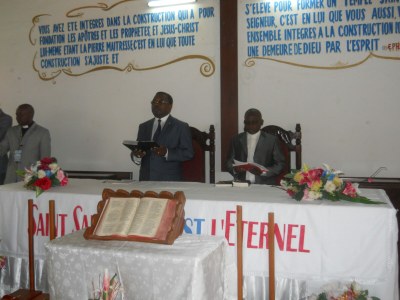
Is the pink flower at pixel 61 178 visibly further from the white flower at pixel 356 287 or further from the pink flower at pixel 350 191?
the white flower at pixel 356 287

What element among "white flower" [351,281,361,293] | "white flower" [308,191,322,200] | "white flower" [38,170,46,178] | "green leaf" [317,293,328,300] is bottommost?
"green leaf" [317,293,328,300]

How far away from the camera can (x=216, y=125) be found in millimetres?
5285

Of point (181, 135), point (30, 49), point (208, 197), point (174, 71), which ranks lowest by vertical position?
point (208, 197)

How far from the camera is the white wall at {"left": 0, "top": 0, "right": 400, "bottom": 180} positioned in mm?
4797

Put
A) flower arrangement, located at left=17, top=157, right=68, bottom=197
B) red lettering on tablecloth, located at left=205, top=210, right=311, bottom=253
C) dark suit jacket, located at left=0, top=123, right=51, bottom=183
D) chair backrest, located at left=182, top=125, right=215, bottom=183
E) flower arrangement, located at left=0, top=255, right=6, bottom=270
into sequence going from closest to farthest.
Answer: red lettering on tablecloth, located at left=205, top=210, right=311, bottom=253
flower arrangement, located at left=0, top=255, right=6, bottom=270
flower arrangement, located at left=17, top=157, right=68, bottom=197
chair backrest, located at left=182, top=125, right=215, bottom=183
dark suit jacket, located at left=0, top=123, right=51, bottom=183

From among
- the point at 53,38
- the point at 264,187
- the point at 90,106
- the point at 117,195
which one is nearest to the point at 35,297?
the point at 117,195

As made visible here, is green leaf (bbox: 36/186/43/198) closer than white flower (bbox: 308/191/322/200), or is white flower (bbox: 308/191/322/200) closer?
white flower (bbox: 308/191/322/200)

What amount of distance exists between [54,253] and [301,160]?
10.4 feet

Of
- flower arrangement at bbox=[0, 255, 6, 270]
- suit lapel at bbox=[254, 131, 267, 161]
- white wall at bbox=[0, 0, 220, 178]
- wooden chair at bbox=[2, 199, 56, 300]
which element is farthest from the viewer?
white wall at bbox=[0, 0, 220, 178]

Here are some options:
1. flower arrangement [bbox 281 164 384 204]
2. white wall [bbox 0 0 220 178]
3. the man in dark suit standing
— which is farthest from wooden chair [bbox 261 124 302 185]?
the man in dark suit standing

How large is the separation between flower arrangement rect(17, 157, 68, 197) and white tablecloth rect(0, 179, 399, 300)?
24cm

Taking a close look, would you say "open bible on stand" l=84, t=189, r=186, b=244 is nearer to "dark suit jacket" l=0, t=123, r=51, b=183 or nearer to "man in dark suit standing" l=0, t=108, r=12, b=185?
"dark suit jacket" l=0, t=123, r=51, b=183

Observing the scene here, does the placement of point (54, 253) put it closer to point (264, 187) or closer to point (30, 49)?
point (264, 187)

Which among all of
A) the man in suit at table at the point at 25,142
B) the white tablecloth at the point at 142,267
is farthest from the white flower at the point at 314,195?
the man in suit at table at the point at 25,142
